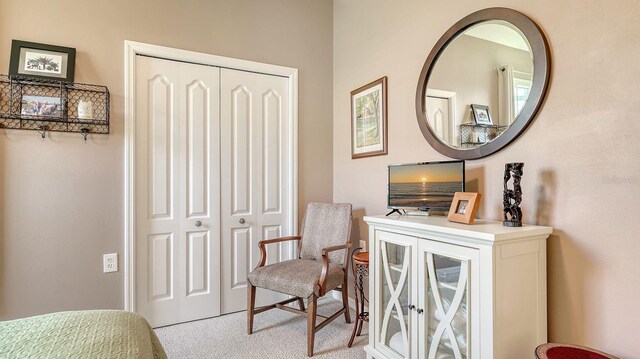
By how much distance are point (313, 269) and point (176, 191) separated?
4.13ft

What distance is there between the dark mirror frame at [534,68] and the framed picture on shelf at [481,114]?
0.13m

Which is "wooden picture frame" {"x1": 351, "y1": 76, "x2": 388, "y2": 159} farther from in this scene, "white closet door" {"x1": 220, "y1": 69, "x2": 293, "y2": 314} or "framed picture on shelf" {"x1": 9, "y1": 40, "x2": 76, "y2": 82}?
"framed picture on shelf" {"x1": 9, "y1": 40, "x2": 76, "y2": 82}

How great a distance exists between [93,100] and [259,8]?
156 centimetres

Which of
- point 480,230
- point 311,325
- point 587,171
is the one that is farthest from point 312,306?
point 587,171

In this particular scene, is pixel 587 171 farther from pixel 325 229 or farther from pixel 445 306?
pixel 325 229

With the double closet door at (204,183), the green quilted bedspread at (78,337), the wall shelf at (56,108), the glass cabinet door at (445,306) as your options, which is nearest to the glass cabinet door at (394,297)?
the glass cabinet door at (445,306)

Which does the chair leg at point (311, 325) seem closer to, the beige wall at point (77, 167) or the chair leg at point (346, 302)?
the chair leg at point (346, 302)

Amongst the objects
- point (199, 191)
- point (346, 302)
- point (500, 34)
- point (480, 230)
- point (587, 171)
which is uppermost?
point (500, 34)

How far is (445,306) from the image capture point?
4.93ft

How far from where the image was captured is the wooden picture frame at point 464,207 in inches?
61.4

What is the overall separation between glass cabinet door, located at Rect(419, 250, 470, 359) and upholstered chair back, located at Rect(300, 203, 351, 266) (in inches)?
36.3

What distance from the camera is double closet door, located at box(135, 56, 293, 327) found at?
2.48 meters

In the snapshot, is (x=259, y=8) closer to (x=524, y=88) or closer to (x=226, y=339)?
(x=524, y=88)

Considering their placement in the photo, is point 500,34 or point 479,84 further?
point 479,84
